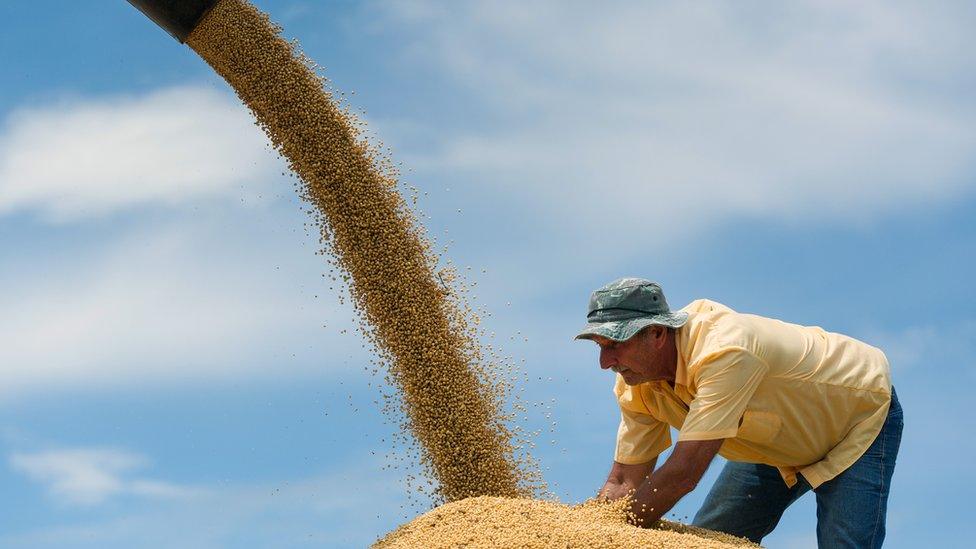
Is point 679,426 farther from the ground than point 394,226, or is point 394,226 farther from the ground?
point 394,226

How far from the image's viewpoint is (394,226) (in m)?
3.80

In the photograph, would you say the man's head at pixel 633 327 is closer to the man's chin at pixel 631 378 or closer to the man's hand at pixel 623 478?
the man's chin at pixel 631 378

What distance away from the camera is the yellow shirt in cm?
274

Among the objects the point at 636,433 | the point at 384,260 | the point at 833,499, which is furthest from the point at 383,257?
the point at 833,499

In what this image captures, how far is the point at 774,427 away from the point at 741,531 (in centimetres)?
58

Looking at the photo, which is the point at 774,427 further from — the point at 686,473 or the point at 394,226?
the point at 394,226

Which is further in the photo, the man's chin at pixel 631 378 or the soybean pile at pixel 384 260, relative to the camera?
the soybean pile at pixel 384 260

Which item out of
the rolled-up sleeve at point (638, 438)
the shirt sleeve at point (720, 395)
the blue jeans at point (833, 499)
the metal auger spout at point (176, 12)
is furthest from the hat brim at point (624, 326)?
the metal auger spout at point (176, 12)

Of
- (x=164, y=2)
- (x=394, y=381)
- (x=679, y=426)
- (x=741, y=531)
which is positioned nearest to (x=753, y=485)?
(x=741, y=531)

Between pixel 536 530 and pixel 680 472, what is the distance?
0.41m

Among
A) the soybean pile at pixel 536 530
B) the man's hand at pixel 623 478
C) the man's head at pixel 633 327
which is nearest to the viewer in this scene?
the soybean pile at pixel 536 530

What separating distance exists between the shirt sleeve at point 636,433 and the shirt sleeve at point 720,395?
417 mm

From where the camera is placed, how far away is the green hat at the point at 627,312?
2799 mm

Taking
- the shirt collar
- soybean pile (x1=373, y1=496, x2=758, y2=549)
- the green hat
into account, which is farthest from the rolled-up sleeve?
the green hat
